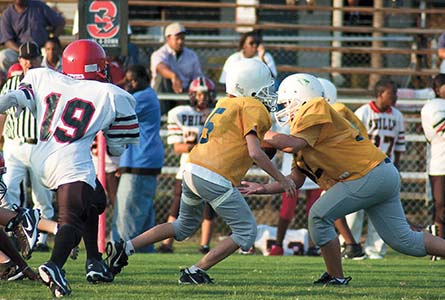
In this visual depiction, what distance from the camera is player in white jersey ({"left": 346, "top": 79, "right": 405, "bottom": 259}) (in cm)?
1241

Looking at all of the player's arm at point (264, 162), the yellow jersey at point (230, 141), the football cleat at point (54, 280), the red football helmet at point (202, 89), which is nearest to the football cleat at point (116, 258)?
the yellow jersey at point (230, 141)

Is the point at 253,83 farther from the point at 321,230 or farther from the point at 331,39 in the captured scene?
the point at 331,39

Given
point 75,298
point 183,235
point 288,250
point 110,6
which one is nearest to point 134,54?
point 110,6

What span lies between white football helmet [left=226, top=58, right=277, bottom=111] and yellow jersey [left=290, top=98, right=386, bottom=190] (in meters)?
0.25

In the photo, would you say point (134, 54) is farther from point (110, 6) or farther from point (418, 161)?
point (418, 161)

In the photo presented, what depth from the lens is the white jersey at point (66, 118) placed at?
723 centimetres

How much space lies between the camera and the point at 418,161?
48.9 feet

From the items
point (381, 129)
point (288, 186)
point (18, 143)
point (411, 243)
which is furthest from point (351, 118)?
point (18, 143)

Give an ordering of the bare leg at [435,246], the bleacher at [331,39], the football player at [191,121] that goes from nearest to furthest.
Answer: the bare leg at [435,246] → the football player at [191,121] → the bleacher at [331,39]

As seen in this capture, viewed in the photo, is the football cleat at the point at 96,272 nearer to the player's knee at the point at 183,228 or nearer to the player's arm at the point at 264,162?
the player's knee at the point at 183,228

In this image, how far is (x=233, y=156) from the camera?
7645 millimetres

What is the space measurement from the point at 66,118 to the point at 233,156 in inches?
47.4

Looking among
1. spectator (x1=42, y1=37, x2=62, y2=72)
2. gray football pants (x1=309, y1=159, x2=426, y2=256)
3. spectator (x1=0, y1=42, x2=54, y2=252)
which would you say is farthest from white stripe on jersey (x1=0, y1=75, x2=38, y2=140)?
gray football pants (x1=309, y1=159, x2=426, y2=256)

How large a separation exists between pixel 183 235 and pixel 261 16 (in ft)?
38.2
